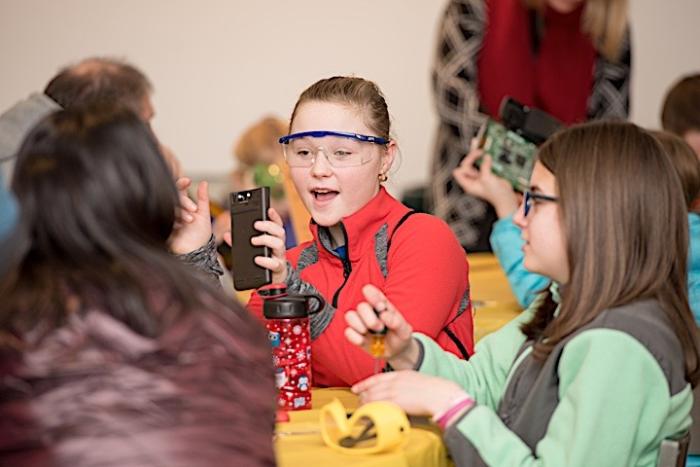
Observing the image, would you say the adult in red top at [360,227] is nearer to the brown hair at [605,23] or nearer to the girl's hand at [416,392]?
the girl's hand at [416,392]

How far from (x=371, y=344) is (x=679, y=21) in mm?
4933

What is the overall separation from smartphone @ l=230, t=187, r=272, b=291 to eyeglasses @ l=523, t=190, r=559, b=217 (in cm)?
46

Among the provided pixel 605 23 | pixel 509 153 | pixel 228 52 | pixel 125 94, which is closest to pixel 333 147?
pixel 125 94

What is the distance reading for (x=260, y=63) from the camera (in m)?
6.08

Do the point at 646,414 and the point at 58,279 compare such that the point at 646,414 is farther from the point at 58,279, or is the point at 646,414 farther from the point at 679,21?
the point at 679,21

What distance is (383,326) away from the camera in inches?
73.9

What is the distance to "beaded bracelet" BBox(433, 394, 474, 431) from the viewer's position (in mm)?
1773

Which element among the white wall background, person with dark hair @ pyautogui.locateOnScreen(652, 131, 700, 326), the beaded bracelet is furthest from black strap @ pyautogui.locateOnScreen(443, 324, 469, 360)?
the white wall background

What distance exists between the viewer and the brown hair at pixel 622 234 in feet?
6.03

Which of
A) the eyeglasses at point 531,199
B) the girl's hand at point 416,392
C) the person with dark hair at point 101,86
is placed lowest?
the girl's hand at point 416,392

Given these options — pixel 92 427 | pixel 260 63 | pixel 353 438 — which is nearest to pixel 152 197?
pixel 92 427

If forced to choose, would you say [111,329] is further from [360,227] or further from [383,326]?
[360,227]

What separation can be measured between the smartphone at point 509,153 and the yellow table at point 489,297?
1.02 ft

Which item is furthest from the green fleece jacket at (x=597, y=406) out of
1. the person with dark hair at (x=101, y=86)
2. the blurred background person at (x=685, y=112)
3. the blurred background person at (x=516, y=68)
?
the blurred background person at (x=516, y=68)
